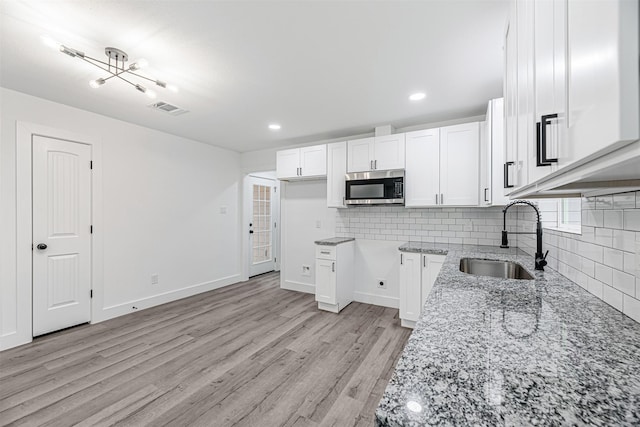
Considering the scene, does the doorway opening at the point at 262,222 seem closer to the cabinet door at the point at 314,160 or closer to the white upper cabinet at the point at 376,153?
the cabinet door at the point at 314,160

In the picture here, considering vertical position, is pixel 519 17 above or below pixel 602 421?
above

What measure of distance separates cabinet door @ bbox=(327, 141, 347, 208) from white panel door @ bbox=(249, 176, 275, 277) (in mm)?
2187

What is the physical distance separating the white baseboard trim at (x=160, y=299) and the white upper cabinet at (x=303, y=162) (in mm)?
2188

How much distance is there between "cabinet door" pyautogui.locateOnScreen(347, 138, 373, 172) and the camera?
3557mm

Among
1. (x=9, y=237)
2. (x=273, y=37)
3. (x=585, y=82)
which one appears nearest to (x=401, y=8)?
(x=273, y=37)

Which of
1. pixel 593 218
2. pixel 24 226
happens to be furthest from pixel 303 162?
pixel 593 218

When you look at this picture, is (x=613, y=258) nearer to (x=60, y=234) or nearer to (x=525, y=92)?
(x=525, y=92)

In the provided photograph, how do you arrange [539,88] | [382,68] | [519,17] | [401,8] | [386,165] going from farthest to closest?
[386,165] → [382,68] → [401,8] → [519,17] → [539,88]

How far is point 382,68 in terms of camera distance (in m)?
2.21

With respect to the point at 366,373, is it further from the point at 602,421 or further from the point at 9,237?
the point at 9,237

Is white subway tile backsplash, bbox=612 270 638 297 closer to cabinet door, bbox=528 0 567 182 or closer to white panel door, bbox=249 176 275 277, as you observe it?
cabinet door, bbox=528 0 567 182

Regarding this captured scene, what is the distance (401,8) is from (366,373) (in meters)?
2.60

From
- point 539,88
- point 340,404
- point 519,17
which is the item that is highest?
point 519,17

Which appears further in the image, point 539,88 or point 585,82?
point 539,88
